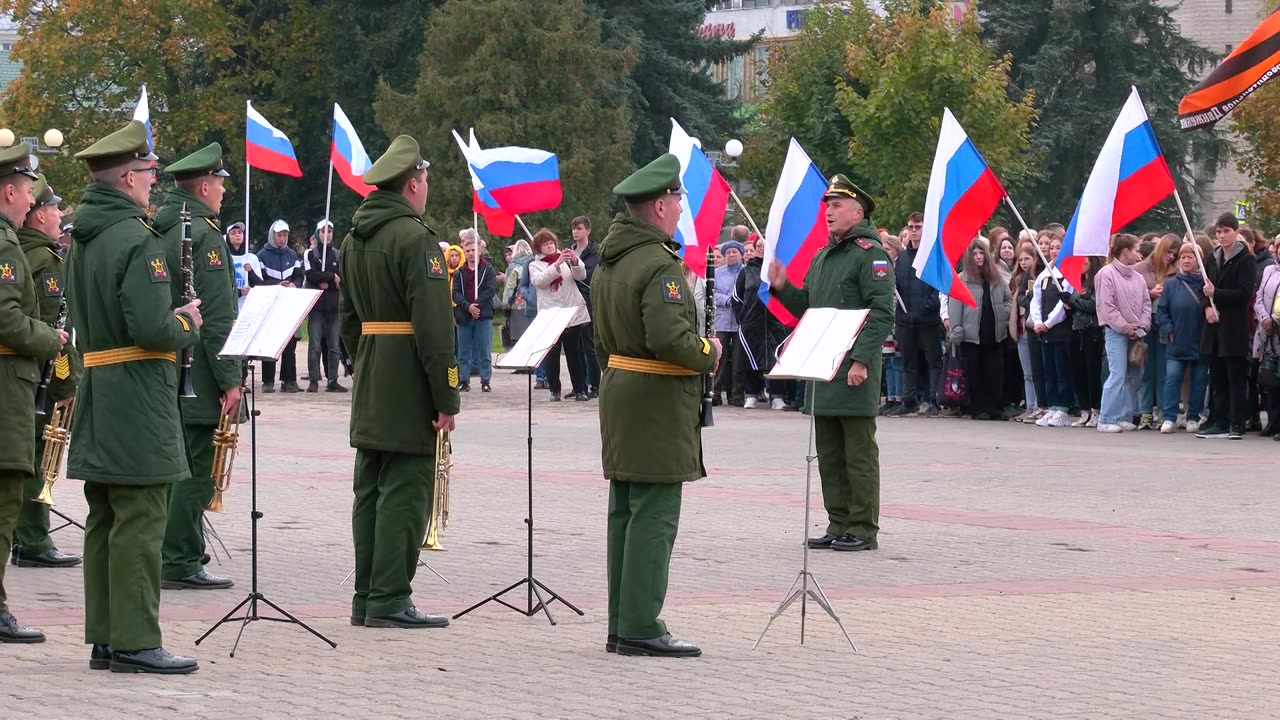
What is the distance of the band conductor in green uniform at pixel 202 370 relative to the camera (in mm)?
9984

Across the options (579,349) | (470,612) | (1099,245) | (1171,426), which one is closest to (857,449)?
(470,612)

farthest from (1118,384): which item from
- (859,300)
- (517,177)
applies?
(859,300)

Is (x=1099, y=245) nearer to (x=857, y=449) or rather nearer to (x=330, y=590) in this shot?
(x=857, y=449)

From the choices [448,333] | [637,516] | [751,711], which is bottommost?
[751,711]

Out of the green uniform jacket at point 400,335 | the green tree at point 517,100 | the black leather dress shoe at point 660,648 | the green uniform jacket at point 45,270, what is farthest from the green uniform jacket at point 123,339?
the green tree at point 517,100

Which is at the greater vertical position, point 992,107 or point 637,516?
point 992,107

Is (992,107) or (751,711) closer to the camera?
(751,711)

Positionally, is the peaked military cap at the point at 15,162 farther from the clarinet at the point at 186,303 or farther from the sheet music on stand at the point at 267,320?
the sheet music on stand at the point at 267,320

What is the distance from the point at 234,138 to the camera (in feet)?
174

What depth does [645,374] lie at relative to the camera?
8.26 meters

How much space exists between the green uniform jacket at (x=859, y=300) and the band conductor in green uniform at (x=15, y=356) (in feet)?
15.7

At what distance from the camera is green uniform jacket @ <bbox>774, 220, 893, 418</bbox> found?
11.6m

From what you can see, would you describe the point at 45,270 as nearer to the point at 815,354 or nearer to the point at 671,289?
the point at 671,289

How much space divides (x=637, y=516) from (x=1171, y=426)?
41.3ft
